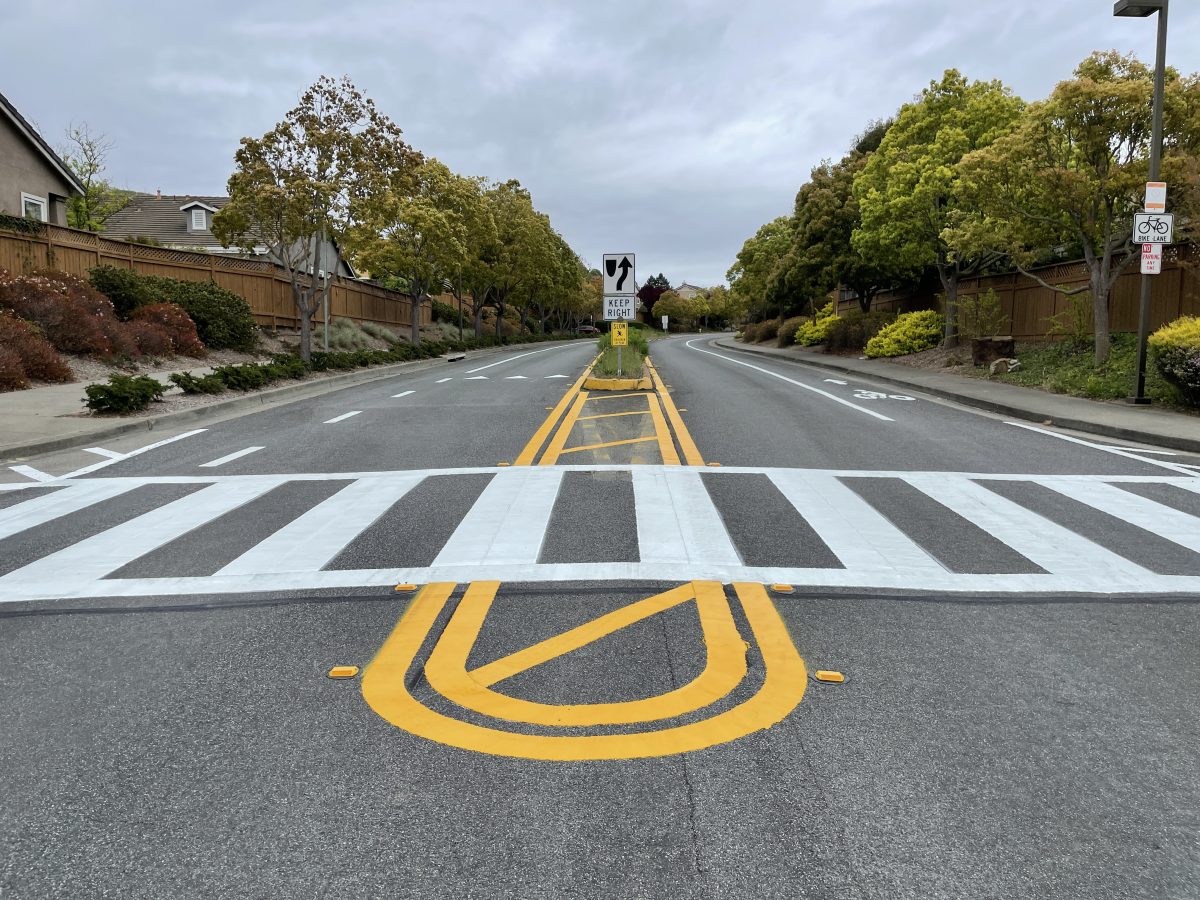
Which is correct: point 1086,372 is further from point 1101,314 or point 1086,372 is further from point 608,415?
point 608,415

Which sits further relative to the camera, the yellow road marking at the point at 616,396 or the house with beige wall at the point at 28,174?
the house with beige wall at the point at 28,174

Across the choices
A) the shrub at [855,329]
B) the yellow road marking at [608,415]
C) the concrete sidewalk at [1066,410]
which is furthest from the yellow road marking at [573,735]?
the shrub at [855,329]

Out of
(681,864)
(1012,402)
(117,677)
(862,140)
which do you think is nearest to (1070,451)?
(1012,402)

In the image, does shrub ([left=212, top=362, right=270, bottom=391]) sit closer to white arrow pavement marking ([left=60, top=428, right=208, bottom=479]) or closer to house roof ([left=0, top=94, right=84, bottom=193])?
white arrow pavement marking ([left=60, top=428, right=208, bottom=479])

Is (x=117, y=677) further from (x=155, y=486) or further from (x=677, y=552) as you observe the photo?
(x=155, y=486)

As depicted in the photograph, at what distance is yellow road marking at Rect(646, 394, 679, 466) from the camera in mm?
9000

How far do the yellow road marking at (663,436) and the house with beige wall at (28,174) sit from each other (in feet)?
79.7

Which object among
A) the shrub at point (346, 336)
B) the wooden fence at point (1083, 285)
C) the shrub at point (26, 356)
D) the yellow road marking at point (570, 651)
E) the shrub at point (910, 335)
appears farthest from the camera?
the shrub at point (346, 336)

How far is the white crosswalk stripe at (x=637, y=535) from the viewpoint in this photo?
4.92 meters

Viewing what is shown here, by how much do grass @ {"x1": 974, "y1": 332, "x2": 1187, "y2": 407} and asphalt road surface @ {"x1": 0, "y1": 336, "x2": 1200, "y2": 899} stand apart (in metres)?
8.44

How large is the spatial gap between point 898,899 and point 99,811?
2.39 meters

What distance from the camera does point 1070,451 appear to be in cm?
995

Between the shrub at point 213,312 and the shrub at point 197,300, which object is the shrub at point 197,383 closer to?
the shrub at point 197,300

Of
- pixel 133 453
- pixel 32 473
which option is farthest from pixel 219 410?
pixel 32 473
